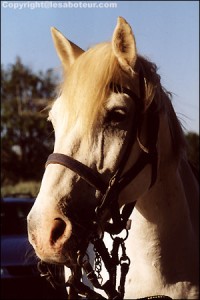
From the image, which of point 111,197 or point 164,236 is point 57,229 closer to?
point 111,197

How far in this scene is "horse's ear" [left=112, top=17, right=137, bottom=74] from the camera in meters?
2.47

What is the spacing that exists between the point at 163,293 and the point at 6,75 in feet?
94.3

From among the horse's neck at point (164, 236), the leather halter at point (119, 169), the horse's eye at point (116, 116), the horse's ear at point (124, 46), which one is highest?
the horse's ear at point (124, 46)

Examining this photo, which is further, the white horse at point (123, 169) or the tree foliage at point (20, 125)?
the tree foliage at point (20, 125)

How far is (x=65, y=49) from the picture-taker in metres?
2.89

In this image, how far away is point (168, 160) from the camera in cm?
282

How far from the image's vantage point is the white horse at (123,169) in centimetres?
227

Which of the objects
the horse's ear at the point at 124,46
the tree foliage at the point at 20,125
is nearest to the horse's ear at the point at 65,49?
the horse's ear at the point at 124,46

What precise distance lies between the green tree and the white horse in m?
20.5

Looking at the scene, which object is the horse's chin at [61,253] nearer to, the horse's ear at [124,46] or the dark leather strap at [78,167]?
the dark leather strap at [78,167]

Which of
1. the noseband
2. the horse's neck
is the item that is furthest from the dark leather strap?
the horse's neck

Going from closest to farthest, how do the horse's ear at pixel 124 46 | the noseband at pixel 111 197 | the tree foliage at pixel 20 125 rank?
the noseband at pixel 111 197, the horse's ear at pixel 124 46, the tree foliage at pixel 20 125

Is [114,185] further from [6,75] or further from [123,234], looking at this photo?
[6,75]

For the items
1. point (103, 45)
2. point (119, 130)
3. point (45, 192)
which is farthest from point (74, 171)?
point (103, 45)
